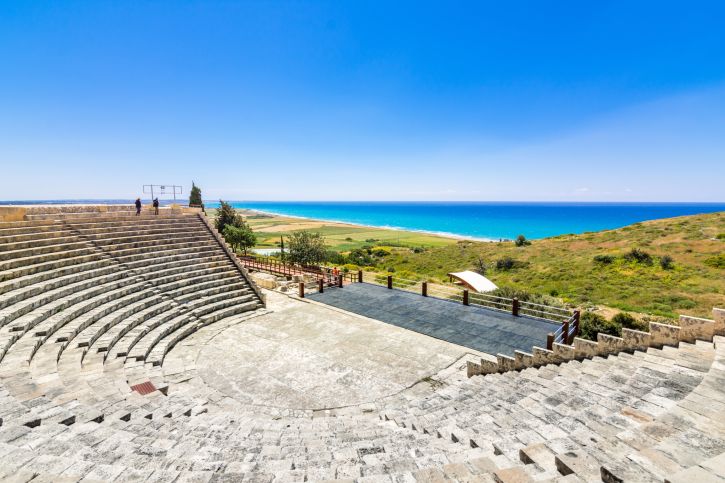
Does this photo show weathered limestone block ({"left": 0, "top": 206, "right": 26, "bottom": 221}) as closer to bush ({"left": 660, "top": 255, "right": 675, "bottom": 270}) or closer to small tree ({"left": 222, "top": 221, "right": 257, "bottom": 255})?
small tree ({"left": 222, "top": 221, "right": 257, "bottom": 255})

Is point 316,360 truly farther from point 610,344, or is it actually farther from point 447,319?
point 610,344

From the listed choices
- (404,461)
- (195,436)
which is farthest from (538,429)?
(195,436)

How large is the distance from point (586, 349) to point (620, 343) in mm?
799

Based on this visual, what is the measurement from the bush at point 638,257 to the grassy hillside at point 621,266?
0.08 meters

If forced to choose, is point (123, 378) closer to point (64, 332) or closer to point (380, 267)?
point (64, 332)

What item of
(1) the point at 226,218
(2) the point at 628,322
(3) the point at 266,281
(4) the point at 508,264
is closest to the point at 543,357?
(2) the point at 628,322

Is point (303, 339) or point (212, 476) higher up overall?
point (212, 476)

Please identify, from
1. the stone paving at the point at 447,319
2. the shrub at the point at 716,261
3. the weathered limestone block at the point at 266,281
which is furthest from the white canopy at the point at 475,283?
the shrub at the point at 716,261

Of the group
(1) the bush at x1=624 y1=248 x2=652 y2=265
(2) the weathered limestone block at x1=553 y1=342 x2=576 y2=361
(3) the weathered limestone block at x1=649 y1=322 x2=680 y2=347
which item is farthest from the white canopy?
(1) the bush at x1=624 y1=248 x2=652 y2=265

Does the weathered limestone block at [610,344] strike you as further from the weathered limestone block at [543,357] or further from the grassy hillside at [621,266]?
the grassy hillside at [621,266]

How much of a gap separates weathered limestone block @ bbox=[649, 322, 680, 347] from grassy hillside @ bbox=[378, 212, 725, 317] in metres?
15.4

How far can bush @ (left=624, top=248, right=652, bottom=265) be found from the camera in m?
30.0

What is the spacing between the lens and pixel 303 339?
12672 mm

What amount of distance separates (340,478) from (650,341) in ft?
27.5
